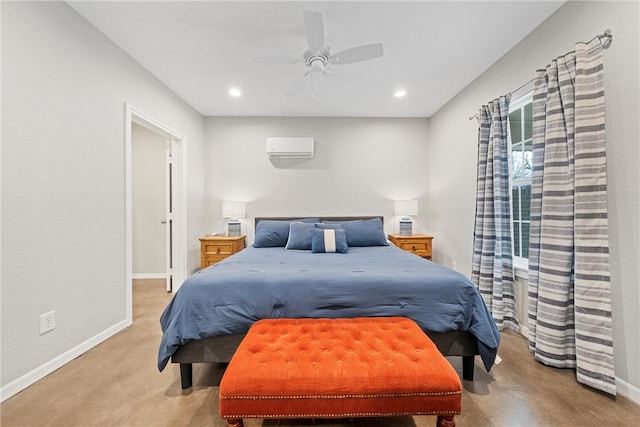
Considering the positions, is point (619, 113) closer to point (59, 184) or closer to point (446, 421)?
point (446, 421)

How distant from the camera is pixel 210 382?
175 centimetres

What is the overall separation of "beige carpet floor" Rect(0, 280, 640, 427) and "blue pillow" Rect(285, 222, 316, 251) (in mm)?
1487

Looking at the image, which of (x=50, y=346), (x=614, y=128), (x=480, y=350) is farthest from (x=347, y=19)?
(x=50, y=346)

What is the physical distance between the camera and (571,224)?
181 centimetres

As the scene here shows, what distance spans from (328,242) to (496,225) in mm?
1639

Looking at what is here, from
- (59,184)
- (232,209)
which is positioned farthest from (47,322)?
(232,209)

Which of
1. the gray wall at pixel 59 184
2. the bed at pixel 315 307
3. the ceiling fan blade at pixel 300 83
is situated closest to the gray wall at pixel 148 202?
the gray wall at pixel 59 184

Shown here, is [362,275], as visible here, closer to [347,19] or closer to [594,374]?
[594,374]

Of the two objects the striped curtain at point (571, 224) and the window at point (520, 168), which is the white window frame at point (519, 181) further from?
the striped curtain at point (571, 224)

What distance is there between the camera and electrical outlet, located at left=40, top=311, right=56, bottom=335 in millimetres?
1794

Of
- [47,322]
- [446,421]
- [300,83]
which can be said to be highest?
[300,83]

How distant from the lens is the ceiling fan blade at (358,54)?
2.08m

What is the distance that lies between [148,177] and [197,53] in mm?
2558

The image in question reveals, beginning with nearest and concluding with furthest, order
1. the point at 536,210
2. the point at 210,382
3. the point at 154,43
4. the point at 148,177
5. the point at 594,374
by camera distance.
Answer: the point at 594,374 < the point at 210,382 < the point at 536,210 < the point at 154,43 < the point at 148,177
